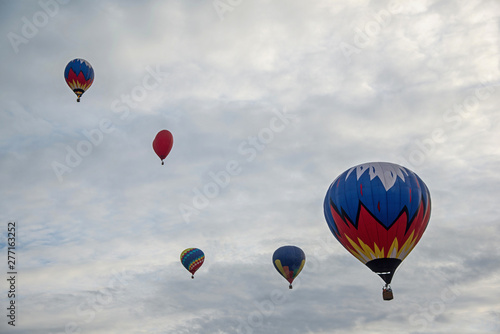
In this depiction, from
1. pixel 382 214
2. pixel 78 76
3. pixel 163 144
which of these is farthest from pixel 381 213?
pixel 78 76

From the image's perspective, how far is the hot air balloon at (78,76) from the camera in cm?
5438

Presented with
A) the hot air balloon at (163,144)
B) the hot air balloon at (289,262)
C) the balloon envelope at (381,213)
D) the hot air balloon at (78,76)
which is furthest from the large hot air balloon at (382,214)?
the hot air balloon at (78,76)

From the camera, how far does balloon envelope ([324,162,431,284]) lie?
38812 millimetres

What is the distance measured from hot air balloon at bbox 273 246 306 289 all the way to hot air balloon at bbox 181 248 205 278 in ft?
41.6

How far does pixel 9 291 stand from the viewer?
41781 mm

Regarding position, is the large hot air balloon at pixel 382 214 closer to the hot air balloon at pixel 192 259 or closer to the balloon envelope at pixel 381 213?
the balloon envelope at pixel 381 213

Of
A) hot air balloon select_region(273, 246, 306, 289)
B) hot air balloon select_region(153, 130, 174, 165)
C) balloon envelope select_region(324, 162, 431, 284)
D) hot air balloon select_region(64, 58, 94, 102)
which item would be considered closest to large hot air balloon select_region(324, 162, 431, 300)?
balloon envelope select_region(324, 162, 431, 284)

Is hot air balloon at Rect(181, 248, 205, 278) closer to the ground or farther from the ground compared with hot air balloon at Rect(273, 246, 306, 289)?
farther from the ground

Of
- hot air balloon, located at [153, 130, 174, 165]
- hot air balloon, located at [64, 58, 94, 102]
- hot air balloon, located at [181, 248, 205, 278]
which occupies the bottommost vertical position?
hot air balloon, located at [181, 248, 205, 278]

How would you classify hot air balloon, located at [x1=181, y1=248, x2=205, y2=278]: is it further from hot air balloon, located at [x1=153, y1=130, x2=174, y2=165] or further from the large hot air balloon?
the large hot air balloon

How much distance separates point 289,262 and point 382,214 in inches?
806

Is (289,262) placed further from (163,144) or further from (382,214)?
(382,214)

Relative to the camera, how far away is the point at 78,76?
178 ft

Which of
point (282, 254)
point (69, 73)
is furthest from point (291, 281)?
point (69, 73)
